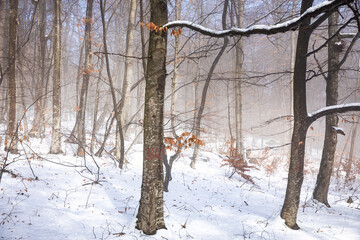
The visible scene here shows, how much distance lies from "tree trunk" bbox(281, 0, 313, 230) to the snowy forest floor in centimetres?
44

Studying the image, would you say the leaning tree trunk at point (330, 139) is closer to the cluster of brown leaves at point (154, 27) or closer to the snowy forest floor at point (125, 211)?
the snowy forest floor at point (125, 211)

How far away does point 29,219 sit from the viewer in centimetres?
357

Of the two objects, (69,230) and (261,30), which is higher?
(261,30)

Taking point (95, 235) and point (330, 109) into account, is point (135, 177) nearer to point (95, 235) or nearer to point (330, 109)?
point (95, 235)

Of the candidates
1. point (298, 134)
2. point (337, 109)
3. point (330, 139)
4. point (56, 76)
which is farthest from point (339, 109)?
point (56, 76)

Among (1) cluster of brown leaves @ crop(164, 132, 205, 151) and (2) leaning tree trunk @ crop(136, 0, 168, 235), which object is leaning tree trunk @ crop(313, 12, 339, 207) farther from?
(2) leaning tree trunk @ crop(136, 0, 168, 235)

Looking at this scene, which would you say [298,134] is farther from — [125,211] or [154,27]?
[125,211]

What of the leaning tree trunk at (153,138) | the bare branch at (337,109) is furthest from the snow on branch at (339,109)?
the leaning tree trunk at (153,138)

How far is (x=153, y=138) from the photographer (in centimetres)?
348

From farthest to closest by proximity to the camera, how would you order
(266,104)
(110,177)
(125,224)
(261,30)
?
(266,104) < (110,177) < (125,224) < (261,30)

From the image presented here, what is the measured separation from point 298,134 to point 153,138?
10.4 ft

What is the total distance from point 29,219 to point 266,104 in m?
36.7

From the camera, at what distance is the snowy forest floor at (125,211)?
139 inches

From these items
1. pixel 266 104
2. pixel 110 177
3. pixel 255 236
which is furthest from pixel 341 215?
pixel 266 104
